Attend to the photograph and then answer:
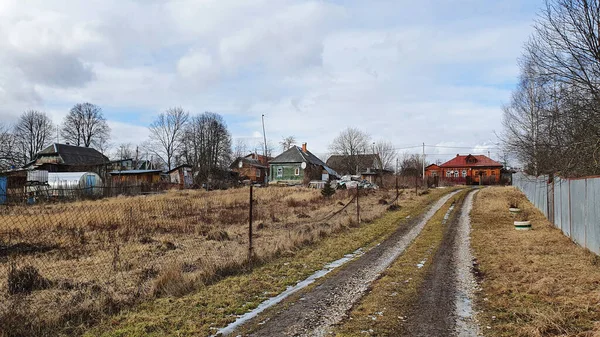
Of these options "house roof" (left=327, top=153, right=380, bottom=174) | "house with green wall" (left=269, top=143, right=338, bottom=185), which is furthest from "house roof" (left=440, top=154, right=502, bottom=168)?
"house with green wall" (left=269, top=143, right=338, bottom=185)

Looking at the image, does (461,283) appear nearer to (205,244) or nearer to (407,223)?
(205,244)

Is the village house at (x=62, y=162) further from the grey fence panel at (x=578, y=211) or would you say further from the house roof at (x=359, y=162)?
the grey fence panel at (x=578, y=211)

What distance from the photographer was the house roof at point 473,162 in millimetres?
70688

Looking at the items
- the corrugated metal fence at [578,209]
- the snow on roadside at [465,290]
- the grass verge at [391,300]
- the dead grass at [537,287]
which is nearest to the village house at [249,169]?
the corrugated metal fence at [578,209]

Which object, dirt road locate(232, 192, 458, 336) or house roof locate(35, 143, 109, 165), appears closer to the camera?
dirt road locate(232, 192, 458, 336)

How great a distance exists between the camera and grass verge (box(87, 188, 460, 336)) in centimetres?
505

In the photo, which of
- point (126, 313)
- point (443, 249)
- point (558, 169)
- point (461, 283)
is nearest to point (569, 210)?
point (558, 169)

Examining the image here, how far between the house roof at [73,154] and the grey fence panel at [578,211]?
2378 inches

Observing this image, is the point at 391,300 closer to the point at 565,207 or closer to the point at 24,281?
the point at 24,281

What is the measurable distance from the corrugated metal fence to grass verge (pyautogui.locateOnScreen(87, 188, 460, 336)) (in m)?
6.11

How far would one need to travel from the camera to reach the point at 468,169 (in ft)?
237

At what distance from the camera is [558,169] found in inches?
485

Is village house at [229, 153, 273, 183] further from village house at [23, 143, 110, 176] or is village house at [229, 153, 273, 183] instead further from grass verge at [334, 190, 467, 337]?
grass verge at [334, 190, 467, 337]

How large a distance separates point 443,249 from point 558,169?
196 inches
